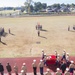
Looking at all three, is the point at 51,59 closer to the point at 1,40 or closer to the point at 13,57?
the point at 13,57

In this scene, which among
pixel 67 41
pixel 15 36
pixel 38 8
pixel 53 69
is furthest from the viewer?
pixel 38 8

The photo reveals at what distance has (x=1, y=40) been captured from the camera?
31906mm

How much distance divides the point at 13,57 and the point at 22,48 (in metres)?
4.05

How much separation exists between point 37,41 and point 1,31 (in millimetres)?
9142

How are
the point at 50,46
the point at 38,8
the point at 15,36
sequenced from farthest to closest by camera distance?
the point at 38,8 → the point at 15,36 → the point at 50,46

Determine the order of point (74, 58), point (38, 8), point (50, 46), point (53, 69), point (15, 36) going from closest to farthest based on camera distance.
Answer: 1. point (53, 69)
2. point (74, 58)
3. point (50, 46)
4. point (15, 36)
5. point (38, 8)

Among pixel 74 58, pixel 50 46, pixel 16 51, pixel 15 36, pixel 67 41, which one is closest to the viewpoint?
pixel 74 58

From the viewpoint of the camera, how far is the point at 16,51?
25766 millimetres

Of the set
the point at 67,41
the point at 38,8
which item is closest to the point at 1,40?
the point at 67,41

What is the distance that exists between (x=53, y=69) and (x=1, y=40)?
15629 mm

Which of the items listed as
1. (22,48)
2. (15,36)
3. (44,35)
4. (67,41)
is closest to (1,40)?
(15,36)

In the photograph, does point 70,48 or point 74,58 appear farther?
point 70,48

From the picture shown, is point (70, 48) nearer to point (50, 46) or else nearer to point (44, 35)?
point (50, 46)

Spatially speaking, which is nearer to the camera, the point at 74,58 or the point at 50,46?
the point at 74,58
